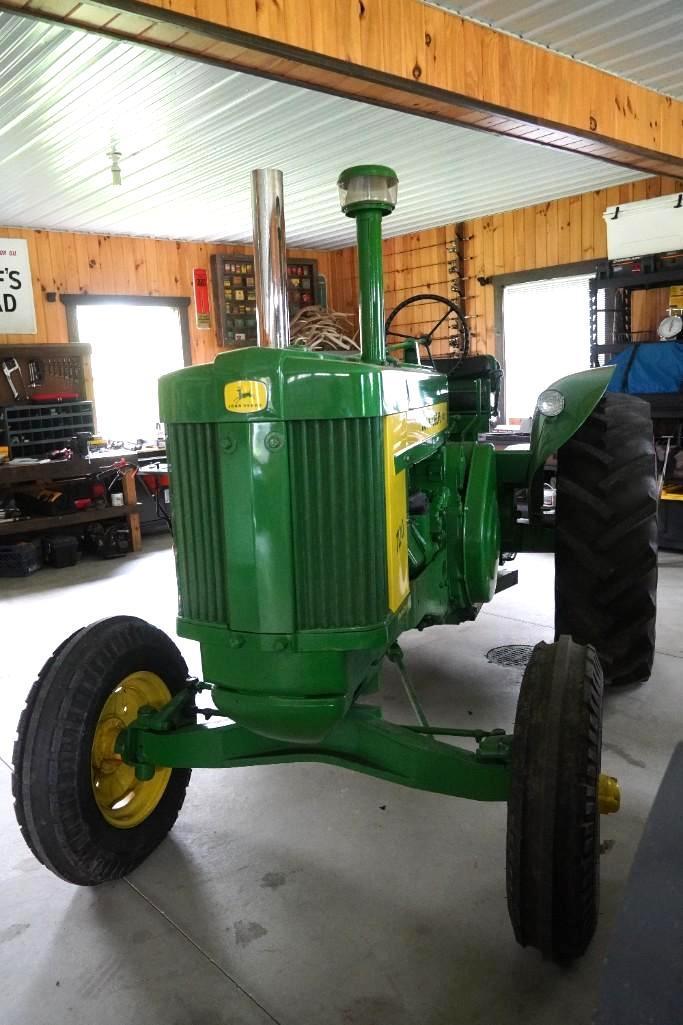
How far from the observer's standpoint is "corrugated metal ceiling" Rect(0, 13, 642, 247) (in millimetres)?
3652

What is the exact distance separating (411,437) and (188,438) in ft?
1.69

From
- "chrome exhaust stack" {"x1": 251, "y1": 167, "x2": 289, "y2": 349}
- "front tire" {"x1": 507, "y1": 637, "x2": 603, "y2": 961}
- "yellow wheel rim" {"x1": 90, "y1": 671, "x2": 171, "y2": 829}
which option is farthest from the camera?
"chrome exhaust stack" {"x1": 251, "y1": 167, "x2": 289, "y2": 349}

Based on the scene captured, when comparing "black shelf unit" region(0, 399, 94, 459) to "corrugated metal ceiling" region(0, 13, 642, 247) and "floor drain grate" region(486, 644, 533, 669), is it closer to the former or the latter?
"corrugated metal ceiling" region(0, 13, 642, 247)

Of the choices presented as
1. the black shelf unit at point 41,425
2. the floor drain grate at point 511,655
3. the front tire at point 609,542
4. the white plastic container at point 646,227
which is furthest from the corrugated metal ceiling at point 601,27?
the black shelf unit at point 41,425

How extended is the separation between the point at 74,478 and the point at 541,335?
4118mm

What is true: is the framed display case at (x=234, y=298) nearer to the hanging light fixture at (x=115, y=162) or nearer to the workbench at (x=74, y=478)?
the workbench at (x=74, y=478)

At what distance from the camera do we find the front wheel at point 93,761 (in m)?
1.71

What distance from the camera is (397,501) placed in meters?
1.61

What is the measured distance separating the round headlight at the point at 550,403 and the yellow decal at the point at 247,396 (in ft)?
4.86

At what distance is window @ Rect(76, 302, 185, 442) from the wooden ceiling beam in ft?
Result: 14.8

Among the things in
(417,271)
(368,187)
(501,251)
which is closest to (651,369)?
(501,251)

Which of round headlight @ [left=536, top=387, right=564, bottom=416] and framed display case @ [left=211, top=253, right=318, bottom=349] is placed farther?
framed display case @ [left=211, top=253, right=318, bottom=349]

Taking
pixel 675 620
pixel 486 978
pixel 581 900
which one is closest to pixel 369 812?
pixel 486 978

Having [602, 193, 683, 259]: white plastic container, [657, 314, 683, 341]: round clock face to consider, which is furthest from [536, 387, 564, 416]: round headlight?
Result: [602, 193, 683, 259]: white plastic container
